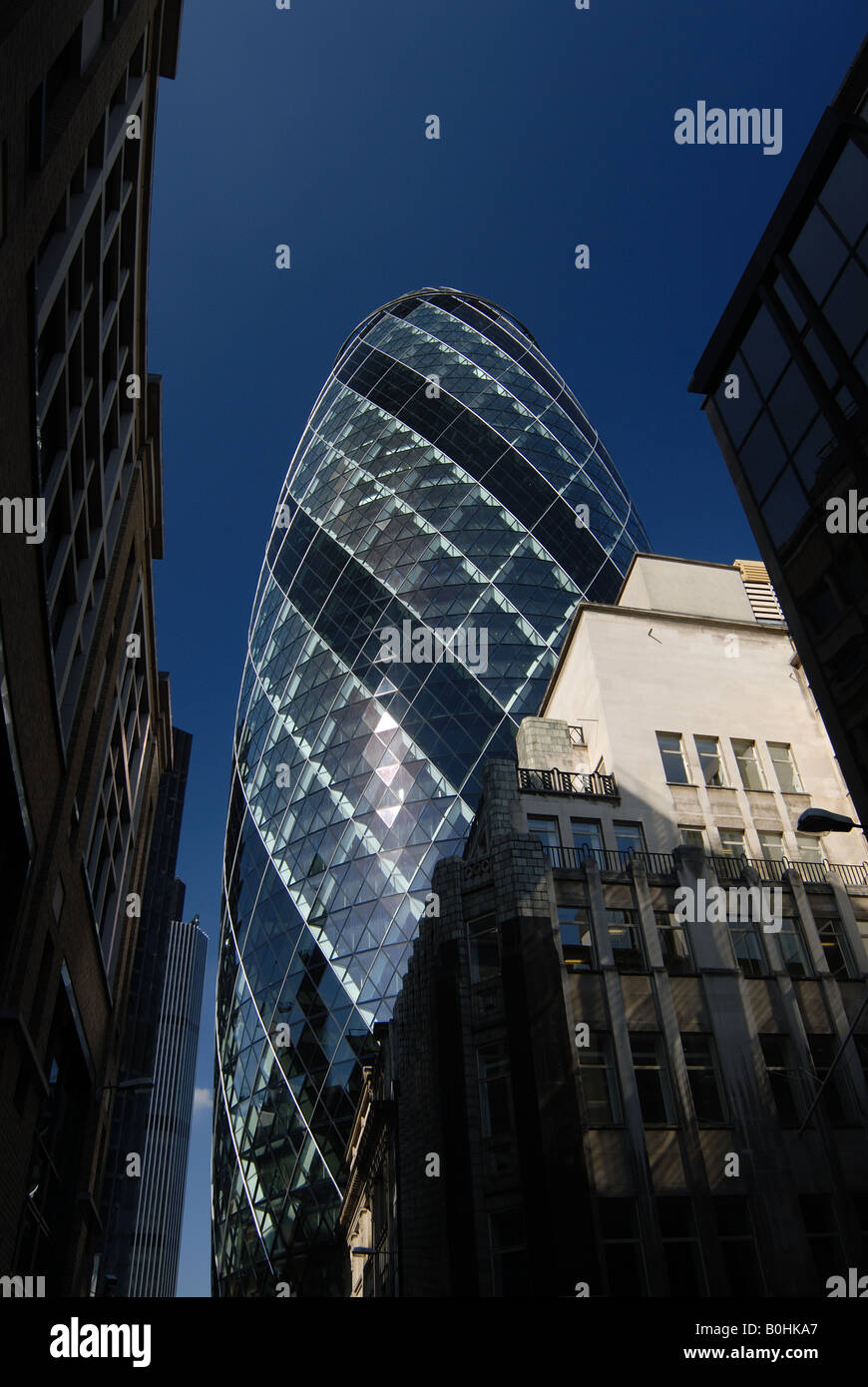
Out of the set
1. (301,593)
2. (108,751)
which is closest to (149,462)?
(108,751)

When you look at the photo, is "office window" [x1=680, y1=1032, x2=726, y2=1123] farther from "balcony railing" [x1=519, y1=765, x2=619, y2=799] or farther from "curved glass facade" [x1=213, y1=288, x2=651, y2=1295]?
"curved glass facade" [x1=213, y1=288, x2=651, y2=1295]

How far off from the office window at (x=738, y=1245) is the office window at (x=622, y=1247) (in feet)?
5.03

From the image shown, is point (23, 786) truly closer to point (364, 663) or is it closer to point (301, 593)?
point (364, 663)

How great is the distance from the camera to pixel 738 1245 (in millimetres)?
18016

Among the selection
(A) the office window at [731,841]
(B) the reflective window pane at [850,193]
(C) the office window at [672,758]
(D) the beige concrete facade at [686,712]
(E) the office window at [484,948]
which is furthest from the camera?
(C) the office window at [672,758]

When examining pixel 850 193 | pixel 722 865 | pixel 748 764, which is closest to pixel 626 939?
pixel 722 865

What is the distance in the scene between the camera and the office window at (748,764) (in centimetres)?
2653

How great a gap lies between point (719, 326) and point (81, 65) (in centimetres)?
1170

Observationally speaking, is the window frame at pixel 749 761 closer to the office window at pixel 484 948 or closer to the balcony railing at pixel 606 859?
the balcony railing at pixel 606 859

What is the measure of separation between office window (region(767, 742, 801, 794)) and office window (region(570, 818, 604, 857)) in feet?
18.1

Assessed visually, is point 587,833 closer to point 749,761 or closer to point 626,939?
point 626,939

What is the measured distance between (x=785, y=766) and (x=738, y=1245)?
41.1 ft

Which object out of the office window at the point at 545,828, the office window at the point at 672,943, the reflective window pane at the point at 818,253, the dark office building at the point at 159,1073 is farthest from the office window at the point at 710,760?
the dark office building at the point at 159,1073

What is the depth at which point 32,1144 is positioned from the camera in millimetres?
17844
